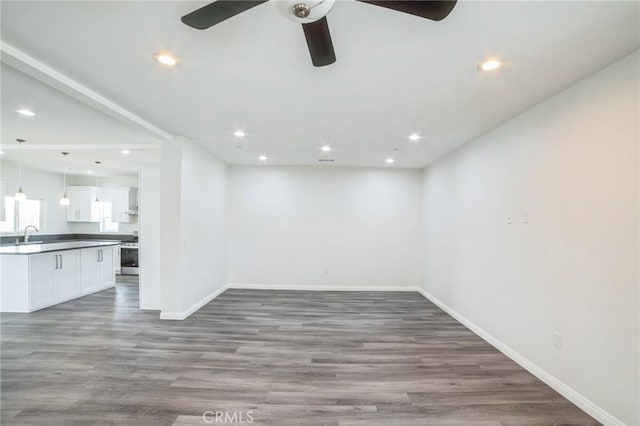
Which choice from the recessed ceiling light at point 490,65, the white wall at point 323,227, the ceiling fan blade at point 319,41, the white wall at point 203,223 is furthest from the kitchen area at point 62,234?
the recessed ceiling light at point 490,65

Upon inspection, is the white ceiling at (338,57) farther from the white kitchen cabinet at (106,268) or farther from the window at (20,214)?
Result: the window at (20,214)

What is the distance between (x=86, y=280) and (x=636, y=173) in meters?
7.56

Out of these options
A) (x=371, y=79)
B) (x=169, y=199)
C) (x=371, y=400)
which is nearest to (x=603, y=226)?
(x=371, y=79)

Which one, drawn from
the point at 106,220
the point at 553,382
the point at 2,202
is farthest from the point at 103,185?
the point at 553,382

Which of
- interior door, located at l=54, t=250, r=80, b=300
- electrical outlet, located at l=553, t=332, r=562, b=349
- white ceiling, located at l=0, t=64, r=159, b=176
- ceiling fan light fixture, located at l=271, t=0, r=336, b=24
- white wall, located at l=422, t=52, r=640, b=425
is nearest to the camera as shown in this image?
ceiling fan light fixture, located at l=271, t=0, r=336, b=24

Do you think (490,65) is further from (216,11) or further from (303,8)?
(216,11)

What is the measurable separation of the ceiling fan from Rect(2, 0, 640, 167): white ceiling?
27cm

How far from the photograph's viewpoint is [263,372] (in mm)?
2535

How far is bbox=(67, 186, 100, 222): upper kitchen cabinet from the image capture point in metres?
7.22

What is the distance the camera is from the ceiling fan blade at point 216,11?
118 centimetres

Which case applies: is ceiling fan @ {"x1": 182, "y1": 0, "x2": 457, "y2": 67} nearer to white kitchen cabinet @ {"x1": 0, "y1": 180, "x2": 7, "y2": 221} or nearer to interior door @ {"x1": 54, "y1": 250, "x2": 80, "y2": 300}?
interior door @ {"x1": 54, "y1": 250, "x2": 80, "y2": 300}

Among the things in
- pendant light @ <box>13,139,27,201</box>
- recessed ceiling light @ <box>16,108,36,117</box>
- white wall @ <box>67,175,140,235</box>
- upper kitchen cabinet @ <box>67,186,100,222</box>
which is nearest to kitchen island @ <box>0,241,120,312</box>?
pendant light @ <box>13,139,27,201</box>

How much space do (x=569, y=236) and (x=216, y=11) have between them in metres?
3.04

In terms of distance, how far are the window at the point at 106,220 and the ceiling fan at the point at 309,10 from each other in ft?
27.0
